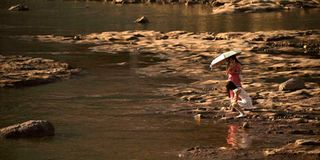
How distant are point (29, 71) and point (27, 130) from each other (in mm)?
8657

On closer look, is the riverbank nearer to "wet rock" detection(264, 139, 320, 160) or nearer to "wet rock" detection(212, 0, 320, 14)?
"wet rock" detection(212, 0, 320, 14)

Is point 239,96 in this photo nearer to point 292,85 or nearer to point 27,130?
point 292,85

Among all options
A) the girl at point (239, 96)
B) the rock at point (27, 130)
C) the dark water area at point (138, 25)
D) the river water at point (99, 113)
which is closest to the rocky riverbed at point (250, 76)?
the girl at point (239, 96)

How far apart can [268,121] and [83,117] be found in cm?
397

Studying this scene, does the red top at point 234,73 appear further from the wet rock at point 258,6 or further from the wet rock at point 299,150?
the wet rock at point 258,6

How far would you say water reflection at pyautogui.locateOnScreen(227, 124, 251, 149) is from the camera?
1238 cm

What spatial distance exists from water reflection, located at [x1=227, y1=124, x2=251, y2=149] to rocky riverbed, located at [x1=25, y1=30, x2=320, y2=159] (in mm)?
84

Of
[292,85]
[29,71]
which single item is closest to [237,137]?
[292,85]

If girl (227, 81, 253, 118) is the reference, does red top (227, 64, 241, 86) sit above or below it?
above

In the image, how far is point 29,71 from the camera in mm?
21703

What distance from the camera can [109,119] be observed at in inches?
593

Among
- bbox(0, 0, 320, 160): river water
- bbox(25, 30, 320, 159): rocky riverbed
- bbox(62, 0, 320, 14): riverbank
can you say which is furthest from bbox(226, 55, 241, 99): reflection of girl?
bbox(62, 0, 320, 14): riverbank

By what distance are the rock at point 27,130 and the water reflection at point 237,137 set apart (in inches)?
136

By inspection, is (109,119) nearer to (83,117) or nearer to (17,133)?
(83,117)
